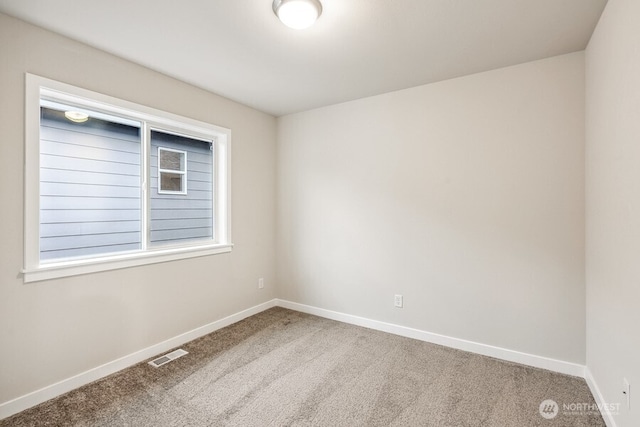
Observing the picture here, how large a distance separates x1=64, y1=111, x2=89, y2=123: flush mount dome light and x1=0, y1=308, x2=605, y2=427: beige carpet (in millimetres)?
1982

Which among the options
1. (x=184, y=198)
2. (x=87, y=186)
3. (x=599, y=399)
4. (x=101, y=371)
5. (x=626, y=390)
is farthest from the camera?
(x=184, y=198)

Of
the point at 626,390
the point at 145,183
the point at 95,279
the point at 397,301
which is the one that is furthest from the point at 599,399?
the point at 145,183

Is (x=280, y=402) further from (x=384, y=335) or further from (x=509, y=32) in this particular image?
(x=509, y=32)

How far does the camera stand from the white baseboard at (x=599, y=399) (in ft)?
5.77

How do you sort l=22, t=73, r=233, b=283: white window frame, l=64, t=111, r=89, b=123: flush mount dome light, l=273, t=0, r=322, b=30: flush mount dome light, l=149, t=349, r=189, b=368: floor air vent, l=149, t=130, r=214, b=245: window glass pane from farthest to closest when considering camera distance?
1. l=149, t=130, r=214, b=245: window glass pane
2. l=149, t=349, r=189, b=368: floor air vent
3. l=64, t=111, r=89, b=123: flush mount dome light
4. l=22, t=73, r=233, b=283: white window frame
5. l=273, t=0, r=322, b=30: flush mount dome light

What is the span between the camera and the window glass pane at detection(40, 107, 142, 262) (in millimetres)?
2223

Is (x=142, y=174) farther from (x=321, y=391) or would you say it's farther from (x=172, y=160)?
(x=321, y=391)

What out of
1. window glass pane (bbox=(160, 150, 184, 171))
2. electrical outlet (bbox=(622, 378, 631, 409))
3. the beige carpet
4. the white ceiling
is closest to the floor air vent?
the beige carpet

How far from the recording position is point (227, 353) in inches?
107

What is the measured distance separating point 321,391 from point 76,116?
2.76 metres

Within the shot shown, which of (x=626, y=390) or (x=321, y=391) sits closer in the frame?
(x=626, y=390)

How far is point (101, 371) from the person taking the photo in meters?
2.32

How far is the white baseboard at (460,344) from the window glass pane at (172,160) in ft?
7.01

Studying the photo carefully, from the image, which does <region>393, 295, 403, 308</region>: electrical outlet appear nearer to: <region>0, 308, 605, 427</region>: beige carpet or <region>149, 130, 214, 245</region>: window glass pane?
<region>0, 308, 605, 427</region>: beige carpet
